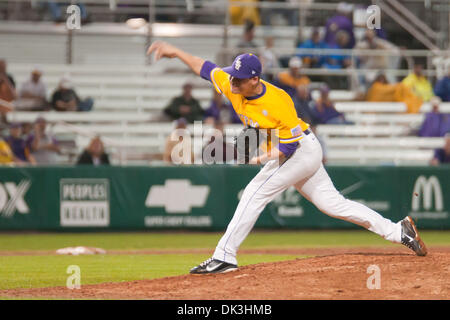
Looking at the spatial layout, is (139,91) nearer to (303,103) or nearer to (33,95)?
(33,95)

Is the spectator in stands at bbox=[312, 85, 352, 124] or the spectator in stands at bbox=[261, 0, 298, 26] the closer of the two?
the spectator in stands at bbox=[312, 85, 352, 124]

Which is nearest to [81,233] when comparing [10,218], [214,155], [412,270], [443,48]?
[10,218]

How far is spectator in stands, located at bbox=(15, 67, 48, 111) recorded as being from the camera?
17984 mm

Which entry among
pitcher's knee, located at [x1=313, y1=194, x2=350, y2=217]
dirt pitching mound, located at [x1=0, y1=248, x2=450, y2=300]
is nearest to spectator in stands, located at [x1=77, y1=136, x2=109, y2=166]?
dirt pitching mound, located at [x1=0, y1=248, x2=450, y2=300]

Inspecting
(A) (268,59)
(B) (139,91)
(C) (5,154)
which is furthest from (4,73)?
(A) (268,59)

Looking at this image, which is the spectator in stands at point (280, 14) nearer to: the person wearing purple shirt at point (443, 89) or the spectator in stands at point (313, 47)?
the spectator in stands at point (313, 47)

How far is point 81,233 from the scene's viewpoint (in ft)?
51.8

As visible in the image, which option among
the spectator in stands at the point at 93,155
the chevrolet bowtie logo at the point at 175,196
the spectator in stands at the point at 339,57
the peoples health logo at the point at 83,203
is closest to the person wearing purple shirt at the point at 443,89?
the spectator in stands at the point at 339,57

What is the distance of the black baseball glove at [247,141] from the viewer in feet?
27.3

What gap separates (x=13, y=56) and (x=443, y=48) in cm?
1150

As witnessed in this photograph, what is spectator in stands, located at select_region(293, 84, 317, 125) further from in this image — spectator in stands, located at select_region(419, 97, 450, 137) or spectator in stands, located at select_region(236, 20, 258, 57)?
spectator in stands, located at select_region(419, 97, 450, 137)

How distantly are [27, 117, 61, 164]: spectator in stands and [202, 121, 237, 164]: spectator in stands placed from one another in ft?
10.6

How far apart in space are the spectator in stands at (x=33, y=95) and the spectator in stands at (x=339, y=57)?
6964mm

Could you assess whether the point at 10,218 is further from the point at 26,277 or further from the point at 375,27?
the point at 375,27
